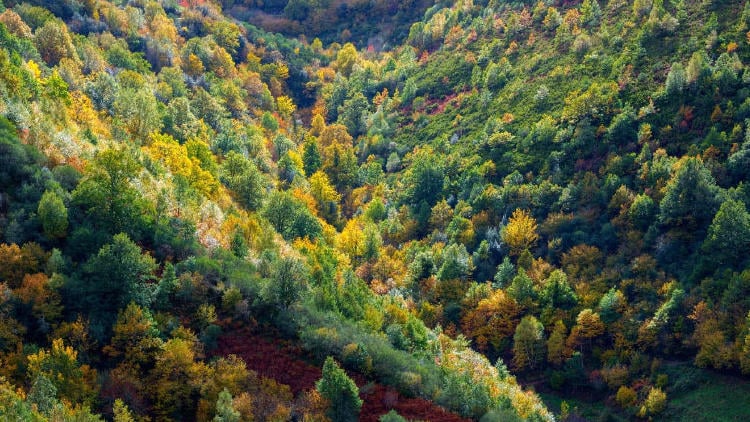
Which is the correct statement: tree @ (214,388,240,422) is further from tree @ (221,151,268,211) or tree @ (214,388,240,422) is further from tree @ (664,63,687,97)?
tree @ (664,63,687,97)

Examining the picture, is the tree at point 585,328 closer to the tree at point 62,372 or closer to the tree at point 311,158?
the tree at point 62,372

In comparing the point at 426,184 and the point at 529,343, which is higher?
the point at 426,184

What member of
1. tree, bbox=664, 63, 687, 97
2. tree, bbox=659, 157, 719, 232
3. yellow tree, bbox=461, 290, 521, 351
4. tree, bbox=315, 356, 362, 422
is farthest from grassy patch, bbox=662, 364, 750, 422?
tree, bbox=664, 63, 687, 97

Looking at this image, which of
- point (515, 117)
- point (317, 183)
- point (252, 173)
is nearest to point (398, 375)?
point (252, 173)

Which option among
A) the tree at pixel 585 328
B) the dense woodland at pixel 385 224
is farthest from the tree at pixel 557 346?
the tree at pixel 585 328

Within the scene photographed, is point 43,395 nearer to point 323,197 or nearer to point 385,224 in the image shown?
point 385,224

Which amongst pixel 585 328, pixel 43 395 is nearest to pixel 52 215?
pixel 43 395
